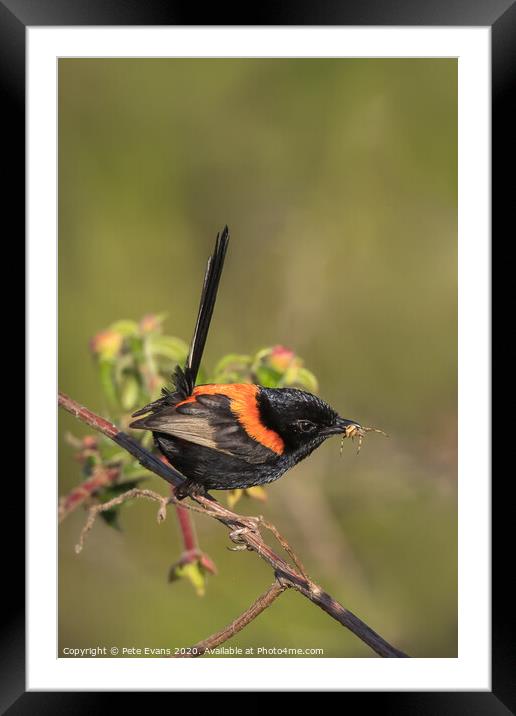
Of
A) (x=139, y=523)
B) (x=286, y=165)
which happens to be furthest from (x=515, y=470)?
(x=286, y=165)

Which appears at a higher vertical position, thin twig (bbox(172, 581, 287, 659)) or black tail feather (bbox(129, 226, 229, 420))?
black tail feather (bbox(129, 226, 229, 420))

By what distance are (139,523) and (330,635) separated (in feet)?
3.49

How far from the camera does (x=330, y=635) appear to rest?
3.06 metres

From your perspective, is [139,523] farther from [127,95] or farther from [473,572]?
[127,95]

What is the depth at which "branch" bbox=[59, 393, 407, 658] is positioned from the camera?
80.6 inches

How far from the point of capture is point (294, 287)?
4.31m

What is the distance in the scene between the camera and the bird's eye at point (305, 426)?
2.68 meters

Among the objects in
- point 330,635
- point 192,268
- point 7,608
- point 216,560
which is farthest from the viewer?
point 192,268

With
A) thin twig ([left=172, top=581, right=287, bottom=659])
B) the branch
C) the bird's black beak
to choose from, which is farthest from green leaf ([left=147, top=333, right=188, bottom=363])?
thin twig ([left=172, top=581, right=287, bottom=659])

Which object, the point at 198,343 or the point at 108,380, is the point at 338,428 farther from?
the point at 108,380

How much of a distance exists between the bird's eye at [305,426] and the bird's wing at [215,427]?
0.14 m

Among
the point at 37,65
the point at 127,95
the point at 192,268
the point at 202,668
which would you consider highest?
the point at 127,95

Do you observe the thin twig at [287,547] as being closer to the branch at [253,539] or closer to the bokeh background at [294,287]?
the branch at [253,539]

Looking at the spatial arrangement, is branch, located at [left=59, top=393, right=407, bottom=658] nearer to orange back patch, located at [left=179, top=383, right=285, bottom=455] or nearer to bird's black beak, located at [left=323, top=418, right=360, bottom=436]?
orange back patch, located at [left=179, top=383, right=285, bottom=455]
